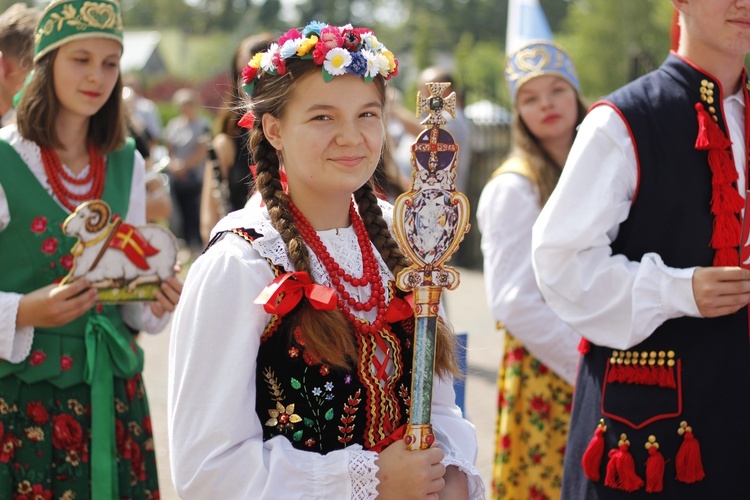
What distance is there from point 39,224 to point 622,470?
75.6 inches

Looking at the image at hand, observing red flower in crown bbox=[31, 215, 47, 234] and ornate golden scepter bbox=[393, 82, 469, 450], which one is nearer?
ornate golden scepter bbox=[393, 82, 469, 450]

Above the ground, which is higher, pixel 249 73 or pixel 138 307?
pixel 249 73

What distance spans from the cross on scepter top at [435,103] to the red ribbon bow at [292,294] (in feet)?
1.37

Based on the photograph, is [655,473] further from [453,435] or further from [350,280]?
[350,280]

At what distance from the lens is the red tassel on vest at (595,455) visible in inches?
113

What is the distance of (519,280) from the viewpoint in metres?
4.07

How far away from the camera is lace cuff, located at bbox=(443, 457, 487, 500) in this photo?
229 cm

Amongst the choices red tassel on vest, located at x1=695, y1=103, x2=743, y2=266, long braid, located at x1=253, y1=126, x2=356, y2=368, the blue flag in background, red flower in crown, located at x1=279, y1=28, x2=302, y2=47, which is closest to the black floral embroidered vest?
long braid, located at x1=253, y1=126, x2=356, y2=368

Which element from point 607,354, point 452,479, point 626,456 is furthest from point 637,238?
point 452,479

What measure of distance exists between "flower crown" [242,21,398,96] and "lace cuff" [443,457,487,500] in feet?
2.84

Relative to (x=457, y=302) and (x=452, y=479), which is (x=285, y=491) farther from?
(x=457, y=302)

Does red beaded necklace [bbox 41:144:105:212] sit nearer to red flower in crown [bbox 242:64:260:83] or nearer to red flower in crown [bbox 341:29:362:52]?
red flower in crown [bbox 242:64:260:83]

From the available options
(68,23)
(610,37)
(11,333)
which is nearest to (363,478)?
(11,333)

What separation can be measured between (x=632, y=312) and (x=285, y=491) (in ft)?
3.78
